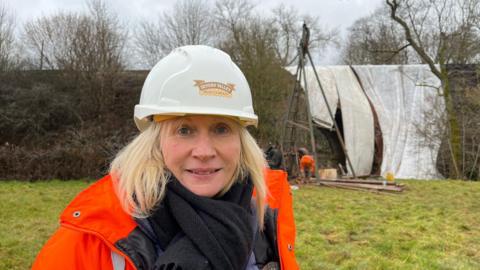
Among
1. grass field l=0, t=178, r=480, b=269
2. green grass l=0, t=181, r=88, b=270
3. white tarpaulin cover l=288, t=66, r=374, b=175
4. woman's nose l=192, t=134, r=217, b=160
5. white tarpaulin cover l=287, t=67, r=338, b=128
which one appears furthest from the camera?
white tarpaulin cover l=288, t=66, r=374, b=175

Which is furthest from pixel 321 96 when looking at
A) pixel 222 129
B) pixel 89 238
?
pixel 89 238

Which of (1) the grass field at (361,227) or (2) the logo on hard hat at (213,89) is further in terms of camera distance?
(1) the grass field at (361,227)

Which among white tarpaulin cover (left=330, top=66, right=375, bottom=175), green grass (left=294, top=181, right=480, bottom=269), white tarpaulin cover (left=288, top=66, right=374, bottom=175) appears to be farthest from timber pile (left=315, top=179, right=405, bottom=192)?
white tarpaulin cover (left=330, top=66, right=375, bottom=175)

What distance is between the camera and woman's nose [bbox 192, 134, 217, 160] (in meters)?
1.59

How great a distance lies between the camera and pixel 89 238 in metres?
1.37

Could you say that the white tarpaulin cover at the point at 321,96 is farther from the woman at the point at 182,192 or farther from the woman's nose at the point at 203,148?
the woman's nose at the point at 203,148

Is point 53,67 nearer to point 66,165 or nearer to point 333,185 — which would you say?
point 66,165

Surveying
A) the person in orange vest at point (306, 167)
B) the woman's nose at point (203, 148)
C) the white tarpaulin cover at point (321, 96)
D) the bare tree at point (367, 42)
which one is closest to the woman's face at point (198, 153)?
the woman's nose at point (203, 148)

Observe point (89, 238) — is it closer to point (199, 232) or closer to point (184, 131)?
point (199, 232)

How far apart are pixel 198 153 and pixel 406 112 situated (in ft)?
62.5

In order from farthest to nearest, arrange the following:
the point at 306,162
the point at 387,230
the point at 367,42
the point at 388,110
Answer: the point at 367,42 → the point at 388,110 → the point at 306,162 → the point at 387,230

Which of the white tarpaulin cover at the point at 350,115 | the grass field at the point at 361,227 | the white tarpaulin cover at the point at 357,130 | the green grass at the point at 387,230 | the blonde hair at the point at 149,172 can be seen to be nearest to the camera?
the blonde hair at the point at 149,172

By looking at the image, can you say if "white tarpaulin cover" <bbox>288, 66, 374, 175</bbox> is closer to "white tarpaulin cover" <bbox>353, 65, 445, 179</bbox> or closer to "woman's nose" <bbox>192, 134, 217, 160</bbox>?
"white tarpaulin cover" <bbox>353, 65, 445, 179</bbox>

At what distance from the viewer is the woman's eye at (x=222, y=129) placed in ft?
5.52
